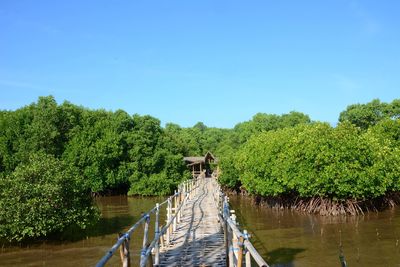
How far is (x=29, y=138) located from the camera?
3834cm

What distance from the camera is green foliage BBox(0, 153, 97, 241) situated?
17.7 meters

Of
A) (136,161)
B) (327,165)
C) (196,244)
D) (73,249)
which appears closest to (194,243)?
(196,244)

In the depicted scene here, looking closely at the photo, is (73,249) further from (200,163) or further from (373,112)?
(373,112)

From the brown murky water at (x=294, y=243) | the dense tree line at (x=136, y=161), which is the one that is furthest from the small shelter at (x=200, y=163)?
→ the brown murky water at (x=294, y=243)

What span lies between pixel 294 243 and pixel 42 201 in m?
11.1

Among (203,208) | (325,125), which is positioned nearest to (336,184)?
(325,125)

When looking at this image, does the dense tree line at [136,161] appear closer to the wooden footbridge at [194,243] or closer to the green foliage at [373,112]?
the green foliage at [373,112]

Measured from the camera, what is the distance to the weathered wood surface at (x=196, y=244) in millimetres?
9730

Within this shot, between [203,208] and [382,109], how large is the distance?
4294 cm

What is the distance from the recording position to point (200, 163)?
198 ft

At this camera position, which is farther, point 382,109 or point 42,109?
point 382,109

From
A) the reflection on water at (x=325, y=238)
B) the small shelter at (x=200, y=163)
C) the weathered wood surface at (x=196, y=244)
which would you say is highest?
the small shelter at (x=200, y=163)

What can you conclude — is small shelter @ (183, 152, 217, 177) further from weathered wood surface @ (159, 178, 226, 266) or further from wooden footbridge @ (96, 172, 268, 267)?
wooden footbridge @ (96, 172, 268, 267)

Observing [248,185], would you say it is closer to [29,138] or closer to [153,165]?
[153,165]
